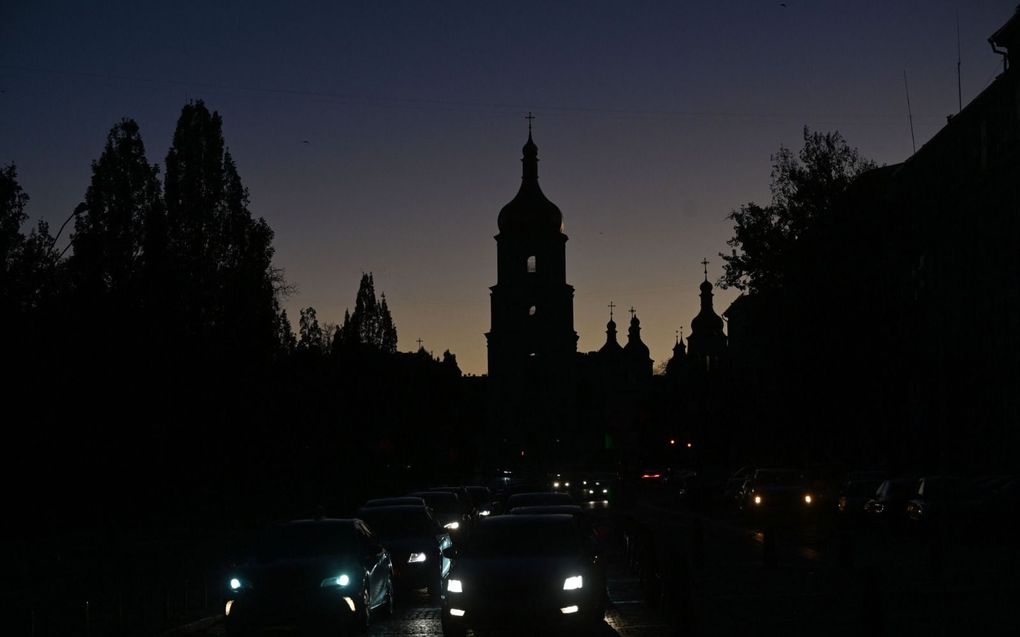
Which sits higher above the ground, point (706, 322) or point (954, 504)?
point (706, 322)

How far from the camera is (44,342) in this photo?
27.1 m

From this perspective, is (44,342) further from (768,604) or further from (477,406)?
(477,406)

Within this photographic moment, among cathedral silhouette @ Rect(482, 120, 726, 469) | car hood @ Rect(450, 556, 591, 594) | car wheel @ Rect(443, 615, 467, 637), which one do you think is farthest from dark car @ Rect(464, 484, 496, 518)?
cathedral silhouette @ Rect(482, 120, 726, 469)

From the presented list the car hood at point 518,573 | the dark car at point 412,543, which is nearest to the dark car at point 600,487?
the dark car at point 412,543

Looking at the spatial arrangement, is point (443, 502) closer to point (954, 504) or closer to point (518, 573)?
point (954, 504)

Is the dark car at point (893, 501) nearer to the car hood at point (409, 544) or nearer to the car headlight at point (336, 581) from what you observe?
the car hood at point (409, 544)

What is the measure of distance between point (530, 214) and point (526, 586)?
4759 inches

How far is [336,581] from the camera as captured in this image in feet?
61.9

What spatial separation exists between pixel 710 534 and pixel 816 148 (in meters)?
19.8

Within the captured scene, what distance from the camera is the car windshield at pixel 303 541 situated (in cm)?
1944

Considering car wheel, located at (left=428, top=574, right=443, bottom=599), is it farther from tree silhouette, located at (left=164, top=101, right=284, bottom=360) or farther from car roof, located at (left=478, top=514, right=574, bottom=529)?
tree silhouette, located at (left=164, top=101, right=284, bottom=360)

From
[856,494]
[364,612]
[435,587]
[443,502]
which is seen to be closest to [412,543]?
[435,587]

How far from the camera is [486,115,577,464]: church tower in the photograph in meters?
137

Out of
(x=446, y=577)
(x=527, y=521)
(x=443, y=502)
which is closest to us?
(x=446, y=577)
